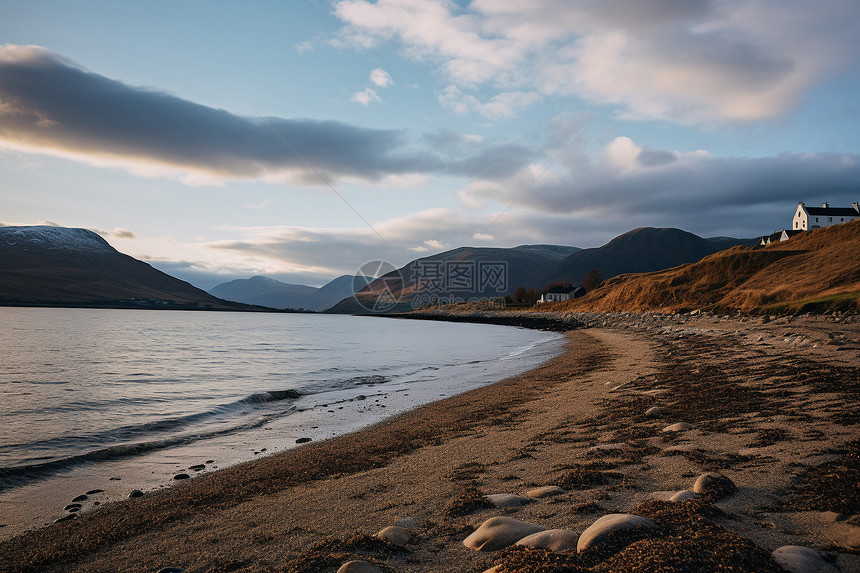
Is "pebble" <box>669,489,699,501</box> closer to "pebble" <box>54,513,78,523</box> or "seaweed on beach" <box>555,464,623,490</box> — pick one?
"seaweed on beach" <box>555,464,623,490</box>

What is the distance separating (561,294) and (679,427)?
523 feet

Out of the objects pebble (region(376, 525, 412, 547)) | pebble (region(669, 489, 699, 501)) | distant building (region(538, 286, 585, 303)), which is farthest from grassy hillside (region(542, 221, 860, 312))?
distant building (region(538, 286, 585, 303))

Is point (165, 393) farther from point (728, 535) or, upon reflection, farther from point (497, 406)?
point (728, 535)

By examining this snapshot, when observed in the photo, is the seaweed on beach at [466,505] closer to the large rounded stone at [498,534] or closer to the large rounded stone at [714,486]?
the large rounded stone at [498,534]

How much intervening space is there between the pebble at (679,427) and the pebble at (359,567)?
704cm

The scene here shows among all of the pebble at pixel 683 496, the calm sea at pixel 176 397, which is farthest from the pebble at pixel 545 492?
the calm sea at pixel 176 397

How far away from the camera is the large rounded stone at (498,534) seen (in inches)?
170

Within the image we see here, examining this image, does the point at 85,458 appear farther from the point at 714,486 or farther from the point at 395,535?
the point at 714,486

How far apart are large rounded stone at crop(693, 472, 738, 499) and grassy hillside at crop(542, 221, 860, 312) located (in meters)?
38.9

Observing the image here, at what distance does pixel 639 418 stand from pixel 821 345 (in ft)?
40.7

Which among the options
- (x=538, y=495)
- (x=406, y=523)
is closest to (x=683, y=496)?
(x=538, y=495)

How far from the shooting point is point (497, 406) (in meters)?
14.9

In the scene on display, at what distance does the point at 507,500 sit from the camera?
18.6ft

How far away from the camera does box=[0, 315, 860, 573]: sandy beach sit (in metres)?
3.97
